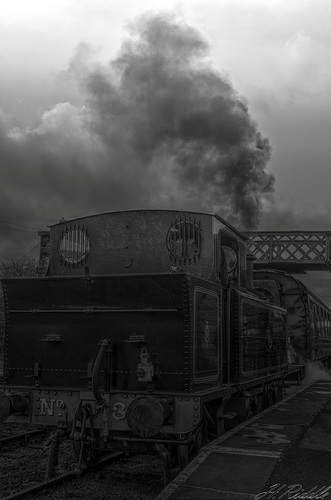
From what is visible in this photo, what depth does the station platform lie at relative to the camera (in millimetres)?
5391

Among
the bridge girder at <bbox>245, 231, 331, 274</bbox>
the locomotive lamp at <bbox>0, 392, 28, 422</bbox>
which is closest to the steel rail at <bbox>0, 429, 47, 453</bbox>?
the locomotive lamp at <bbox>0, 392, 28, 422</bbox>

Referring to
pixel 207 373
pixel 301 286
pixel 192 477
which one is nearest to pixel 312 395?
pixel 301 286

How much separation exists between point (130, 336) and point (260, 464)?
6.63 ft

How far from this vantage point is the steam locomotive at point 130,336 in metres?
6.25

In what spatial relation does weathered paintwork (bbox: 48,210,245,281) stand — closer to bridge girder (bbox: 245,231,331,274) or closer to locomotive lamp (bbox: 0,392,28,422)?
locomotive lamp (bbox: 0,392,28,422)

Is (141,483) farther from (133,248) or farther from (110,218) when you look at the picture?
(110,218)

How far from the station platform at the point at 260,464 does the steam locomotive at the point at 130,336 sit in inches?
13.5

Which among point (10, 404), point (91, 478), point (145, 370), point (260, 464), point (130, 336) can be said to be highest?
point (130, 336)

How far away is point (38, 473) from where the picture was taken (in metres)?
7.08

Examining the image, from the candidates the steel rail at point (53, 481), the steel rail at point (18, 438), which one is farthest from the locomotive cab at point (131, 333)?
the steel rail at point (18, 438)

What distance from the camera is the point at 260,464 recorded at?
6250 mm

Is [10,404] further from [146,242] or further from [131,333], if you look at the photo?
[146,242]

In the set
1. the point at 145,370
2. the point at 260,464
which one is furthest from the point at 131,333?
the point at 260,464

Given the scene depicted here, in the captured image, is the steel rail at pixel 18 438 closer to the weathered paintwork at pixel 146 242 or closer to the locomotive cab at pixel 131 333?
the locomotive cab at pixel 131 333
